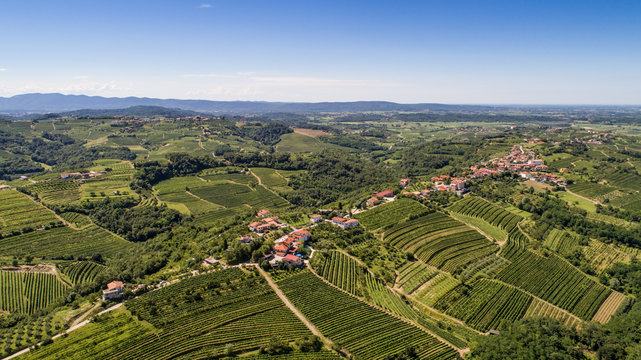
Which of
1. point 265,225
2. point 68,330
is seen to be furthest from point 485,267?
point 68,330

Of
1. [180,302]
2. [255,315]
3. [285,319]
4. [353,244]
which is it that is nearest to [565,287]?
[353,244]

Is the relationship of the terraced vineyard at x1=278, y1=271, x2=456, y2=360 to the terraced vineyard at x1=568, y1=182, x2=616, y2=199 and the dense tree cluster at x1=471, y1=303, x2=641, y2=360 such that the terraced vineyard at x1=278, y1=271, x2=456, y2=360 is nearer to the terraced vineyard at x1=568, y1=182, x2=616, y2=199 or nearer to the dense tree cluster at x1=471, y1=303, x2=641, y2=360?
the dense tree cluster at x1=471, y1=303, x2=641, y2=360

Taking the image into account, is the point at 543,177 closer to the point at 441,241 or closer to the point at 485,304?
the point at 441,241

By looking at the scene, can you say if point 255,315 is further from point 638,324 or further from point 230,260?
point 638,324

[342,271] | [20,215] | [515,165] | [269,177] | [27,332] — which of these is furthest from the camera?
[269,177]

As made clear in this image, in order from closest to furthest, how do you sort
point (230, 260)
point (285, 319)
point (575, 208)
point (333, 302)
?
point (285, 319)
point (333, 302)
point (230, 260)
point (575, 208)

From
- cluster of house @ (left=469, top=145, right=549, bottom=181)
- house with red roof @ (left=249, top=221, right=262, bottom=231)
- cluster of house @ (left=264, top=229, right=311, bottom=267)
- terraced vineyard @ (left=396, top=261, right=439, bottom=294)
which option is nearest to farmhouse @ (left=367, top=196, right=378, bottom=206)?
terraced vineyard @ (left=396, top=261, right=439, bottom=294)

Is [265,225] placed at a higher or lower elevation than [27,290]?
higher
